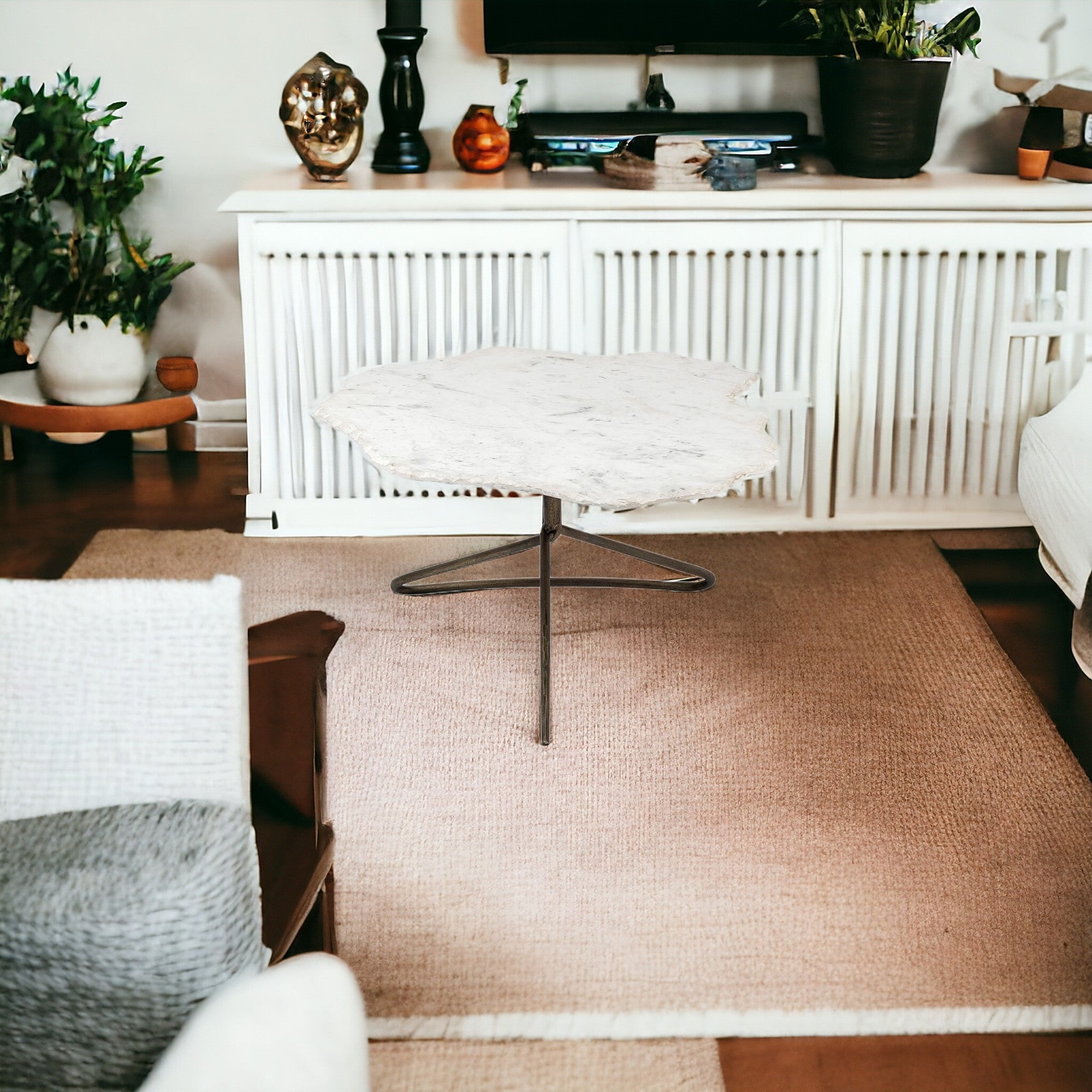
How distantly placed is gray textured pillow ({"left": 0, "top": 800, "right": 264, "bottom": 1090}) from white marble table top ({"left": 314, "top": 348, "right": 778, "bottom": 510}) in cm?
93

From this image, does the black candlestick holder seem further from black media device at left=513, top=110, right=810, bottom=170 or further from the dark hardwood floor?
the dark hardwood floor

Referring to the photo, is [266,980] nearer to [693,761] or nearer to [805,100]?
[693,761]

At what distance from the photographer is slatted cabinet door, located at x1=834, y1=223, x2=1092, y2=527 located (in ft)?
8.94

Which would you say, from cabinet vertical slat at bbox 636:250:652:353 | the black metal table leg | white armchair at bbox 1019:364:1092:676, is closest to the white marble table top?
the black metal table leg

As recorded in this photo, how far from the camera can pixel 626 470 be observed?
1752mm

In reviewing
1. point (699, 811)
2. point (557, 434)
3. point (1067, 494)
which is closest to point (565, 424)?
point (557, 434)

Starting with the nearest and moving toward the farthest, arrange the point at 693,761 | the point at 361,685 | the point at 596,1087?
the point at 596,1087, the point at 693,761, the point at 361,685

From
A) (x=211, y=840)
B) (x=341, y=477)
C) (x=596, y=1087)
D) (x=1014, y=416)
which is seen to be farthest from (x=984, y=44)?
(x=211, y=840)

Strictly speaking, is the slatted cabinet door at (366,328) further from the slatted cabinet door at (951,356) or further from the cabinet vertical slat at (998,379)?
the cabinet vertical slat at (998,379)

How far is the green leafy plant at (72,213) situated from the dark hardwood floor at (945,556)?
373 millimetres

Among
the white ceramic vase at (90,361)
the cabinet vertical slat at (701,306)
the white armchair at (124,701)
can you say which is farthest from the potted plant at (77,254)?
the white armchair at (124,701)

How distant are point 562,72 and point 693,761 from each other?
185 centimetres

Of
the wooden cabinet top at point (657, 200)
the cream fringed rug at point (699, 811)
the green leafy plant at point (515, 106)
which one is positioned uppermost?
the green leafy plant at point (515, 106)

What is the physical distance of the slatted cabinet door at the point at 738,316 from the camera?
8.87 ft
